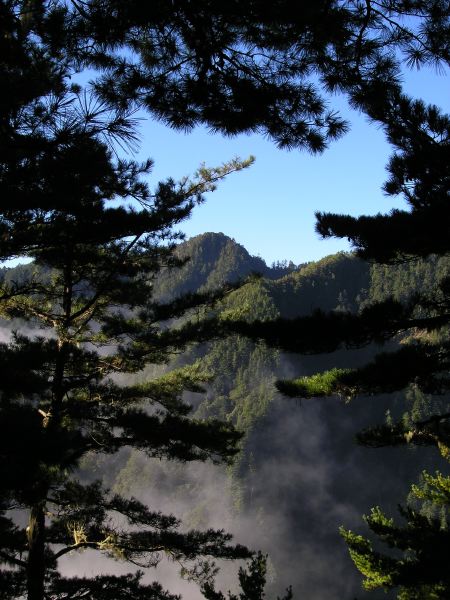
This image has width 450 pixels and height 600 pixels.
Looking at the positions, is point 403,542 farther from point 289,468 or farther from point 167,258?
point 289,468

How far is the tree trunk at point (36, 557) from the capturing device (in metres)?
6.68

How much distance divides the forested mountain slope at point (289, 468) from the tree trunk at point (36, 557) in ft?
312

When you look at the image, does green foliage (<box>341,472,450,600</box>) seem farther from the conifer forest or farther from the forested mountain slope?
the forested mountain slope

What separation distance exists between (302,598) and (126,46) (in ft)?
342

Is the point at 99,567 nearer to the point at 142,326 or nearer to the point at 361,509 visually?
the point at 361,509

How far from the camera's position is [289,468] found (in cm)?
12019


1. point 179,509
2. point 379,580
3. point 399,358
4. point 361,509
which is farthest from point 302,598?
point 399,358

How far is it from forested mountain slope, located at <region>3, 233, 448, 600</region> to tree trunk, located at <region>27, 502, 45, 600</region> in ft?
312

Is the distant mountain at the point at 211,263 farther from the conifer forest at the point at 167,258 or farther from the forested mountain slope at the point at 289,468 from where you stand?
the conifer forest at the point at 167,258

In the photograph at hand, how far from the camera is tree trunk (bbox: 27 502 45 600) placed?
21.9ft

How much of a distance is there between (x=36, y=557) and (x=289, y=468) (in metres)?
121

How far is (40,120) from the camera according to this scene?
3295 mm

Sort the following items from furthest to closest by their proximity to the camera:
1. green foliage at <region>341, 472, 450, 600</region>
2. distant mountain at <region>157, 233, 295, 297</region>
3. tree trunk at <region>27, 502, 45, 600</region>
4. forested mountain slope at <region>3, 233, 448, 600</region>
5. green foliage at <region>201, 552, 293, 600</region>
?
distant mountain at <region>157, 233, 295, 297</region> < forested mountain slope at <region>3, 233, 448, 600</region> < green foliage at <region>341, 472, 450, 600</region> < tree trunk at <region>27, 502, 45, 600</region> < green foliage at <region>201, 552, 293, 600</region>

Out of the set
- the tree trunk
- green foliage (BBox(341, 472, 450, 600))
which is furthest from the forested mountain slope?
the tree trunk
